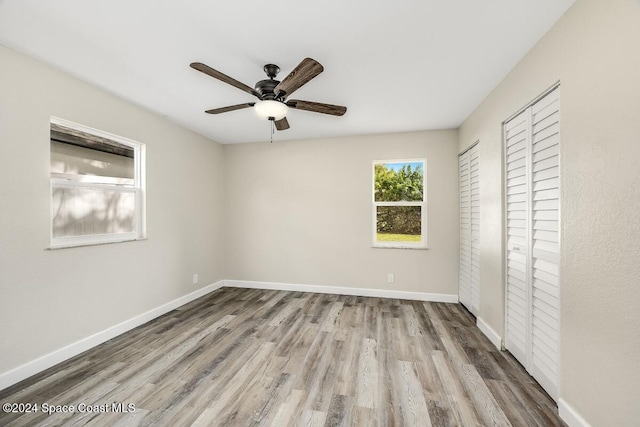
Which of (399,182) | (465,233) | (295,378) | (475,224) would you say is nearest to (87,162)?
(295,378)

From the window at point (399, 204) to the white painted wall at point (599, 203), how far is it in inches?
91.0

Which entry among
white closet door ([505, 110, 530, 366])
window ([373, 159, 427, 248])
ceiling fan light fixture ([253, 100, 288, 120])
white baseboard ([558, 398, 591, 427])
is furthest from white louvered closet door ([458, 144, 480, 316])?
ceiling fan light fixture ([253, 100, 288, 120])

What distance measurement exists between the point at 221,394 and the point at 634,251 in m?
2.49

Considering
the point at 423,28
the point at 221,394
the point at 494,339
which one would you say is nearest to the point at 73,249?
the point at 221,394

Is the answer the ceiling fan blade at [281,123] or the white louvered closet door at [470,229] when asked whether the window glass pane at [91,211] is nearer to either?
the ceiling fan blade at [281,123]

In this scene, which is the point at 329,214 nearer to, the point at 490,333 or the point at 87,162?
the point at 490,333

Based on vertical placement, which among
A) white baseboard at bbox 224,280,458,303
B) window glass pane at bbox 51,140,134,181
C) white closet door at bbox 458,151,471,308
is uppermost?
window glass pane at bbox 51,140,134,181

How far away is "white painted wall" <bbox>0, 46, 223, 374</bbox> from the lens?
2.07m

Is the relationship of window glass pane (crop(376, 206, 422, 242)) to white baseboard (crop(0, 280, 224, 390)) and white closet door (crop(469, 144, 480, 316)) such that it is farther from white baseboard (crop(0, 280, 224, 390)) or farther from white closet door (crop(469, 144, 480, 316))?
white baseboard (crop(0, 280, 224, 390))

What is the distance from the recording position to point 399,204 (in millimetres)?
4250

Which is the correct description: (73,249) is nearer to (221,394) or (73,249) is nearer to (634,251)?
(221,394)

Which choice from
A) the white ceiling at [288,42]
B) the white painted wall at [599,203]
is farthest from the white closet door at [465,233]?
the white painted wall at [599,203]

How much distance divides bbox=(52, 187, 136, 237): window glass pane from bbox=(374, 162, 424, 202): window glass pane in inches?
130

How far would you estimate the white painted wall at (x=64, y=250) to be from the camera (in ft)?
6.78
